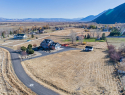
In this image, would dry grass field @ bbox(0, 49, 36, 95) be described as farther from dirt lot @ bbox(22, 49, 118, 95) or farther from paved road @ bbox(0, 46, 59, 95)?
dirt lot @ bbox(22, 49, 118, 95)

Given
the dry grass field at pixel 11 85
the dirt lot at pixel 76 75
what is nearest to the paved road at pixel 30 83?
the dry grass field at pixel 11 85

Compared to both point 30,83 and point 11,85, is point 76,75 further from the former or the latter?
point 11,85

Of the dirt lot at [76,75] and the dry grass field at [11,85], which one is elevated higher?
the dirt lot at [76,75]

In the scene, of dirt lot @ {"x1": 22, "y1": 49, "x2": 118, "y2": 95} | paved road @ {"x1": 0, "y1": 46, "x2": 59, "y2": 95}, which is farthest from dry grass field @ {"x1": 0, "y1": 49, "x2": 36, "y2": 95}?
dirt lot @ {"x1": 22, "y1": 49, "x2": 118, "y2": 95}

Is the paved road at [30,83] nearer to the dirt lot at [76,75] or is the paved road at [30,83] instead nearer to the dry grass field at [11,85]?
the dry grass field at [11,85]

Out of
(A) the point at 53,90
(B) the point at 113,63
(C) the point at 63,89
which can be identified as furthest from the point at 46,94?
(B) the point at 113,63

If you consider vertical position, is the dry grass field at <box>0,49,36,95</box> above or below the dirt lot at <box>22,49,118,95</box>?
below

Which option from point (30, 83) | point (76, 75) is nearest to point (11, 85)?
point (30, 83)

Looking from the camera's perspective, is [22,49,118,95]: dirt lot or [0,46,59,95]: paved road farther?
[22,49,118,95]: dirt lot

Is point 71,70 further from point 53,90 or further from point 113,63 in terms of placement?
point 113,63
